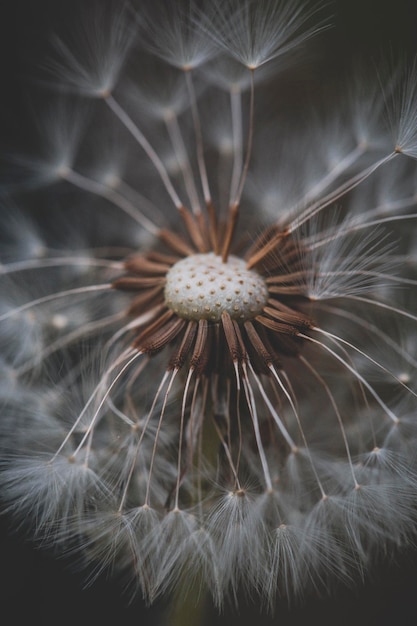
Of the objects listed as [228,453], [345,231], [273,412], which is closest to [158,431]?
[228,453]

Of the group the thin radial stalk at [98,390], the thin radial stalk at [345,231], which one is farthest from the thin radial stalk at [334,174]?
the thin radial stalk at [98,390]

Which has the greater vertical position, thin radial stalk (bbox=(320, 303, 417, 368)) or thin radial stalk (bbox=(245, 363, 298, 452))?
thin radial stalk (bbox=(320, 303, 417, 368))

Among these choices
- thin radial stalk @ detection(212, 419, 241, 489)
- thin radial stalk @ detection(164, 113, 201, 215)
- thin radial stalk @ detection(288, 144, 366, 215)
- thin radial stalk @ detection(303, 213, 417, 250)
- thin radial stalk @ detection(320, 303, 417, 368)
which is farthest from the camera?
thin radial stalk @ detection(164, 113, 201, 215)

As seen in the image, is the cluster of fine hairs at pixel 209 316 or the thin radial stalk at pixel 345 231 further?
the thin radial stalk at pixel 345 231

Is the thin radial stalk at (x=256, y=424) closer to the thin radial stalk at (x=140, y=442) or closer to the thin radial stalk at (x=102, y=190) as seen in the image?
the thin radial stalk at (x=140, y=442)

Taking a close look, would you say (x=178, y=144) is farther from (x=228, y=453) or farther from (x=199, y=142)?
(x=228, y=453)

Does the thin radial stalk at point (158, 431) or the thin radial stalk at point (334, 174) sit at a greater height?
the thin radial stalk at point (334, 174)

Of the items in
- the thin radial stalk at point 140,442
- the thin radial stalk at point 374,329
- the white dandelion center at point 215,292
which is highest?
the thin radial stalk at point 374,329

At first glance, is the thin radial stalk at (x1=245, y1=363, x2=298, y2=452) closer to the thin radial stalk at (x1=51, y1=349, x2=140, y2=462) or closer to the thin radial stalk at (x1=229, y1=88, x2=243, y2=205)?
the thin radial stalk at (x1=51, y1=349, x2=140, y2=462)

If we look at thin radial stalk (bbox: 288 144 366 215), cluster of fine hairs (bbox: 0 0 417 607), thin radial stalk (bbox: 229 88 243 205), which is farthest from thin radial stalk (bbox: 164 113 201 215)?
thin radial stalk (bbox: 288 144 366 215)
